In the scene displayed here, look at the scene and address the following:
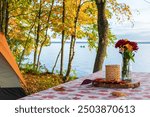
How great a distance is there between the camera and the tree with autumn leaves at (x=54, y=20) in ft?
39.8

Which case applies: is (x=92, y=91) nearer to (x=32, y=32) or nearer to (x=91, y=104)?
(x=91, y=104)

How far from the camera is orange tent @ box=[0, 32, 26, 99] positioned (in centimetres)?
622

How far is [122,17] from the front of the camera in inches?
418

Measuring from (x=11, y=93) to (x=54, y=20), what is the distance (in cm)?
670

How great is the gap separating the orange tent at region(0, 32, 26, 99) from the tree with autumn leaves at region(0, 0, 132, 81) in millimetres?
4707

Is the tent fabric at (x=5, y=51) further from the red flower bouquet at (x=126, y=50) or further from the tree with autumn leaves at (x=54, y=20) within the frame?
the tree with autumn leaves at (x=54, y=20)

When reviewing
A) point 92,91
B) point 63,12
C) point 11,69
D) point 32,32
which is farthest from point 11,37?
point 92,91

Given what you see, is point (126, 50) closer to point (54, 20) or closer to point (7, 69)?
point (7, 69)

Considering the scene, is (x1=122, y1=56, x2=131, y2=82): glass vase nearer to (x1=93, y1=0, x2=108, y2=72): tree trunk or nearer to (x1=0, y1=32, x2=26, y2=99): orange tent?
(x1=0, y1=32, x2=26, y2=99): orange tent

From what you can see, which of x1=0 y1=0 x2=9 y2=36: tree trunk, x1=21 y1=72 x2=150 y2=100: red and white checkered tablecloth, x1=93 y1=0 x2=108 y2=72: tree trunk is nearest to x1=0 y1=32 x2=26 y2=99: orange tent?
x1=21 y1=72 x2=150 y2=100: red and white checkered tablecloth

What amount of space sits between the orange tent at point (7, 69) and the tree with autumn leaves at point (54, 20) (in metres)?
4.71

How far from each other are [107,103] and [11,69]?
12.7 feet

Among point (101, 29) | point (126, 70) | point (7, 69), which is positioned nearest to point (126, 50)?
point (126, 70)

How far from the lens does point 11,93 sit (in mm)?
6812
